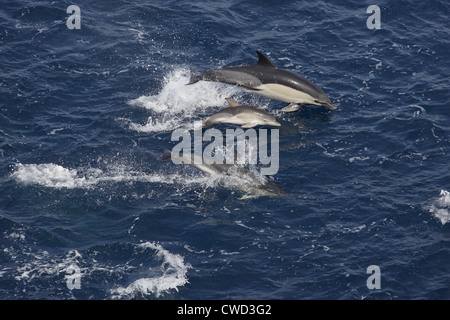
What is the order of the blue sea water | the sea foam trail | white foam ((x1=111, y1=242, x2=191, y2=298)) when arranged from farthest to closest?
the sea foam trail < the blue sea water < white foam ((x1=111, y1=242, x2=191, y2=298))

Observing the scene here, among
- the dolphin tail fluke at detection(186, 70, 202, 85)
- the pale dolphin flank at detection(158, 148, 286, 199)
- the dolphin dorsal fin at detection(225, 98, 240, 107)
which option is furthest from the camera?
the dolphin tail fluke at detection(186, 70, 202, 85)

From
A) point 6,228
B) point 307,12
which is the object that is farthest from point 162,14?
point 6,228

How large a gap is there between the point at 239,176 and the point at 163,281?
283 inches

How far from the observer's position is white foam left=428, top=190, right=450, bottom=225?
29.8 metres

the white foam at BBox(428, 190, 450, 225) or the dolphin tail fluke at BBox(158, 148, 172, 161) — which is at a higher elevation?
the dolphin tail fluke at BBox(158, 148, 172, 161)

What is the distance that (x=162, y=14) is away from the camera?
45.2m

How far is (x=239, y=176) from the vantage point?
31672 millimetres

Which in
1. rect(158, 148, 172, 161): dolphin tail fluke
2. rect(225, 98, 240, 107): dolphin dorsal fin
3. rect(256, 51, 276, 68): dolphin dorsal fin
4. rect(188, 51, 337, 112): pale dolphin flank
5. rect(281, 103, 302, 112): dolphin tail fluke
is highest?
rect(256, 51, 276, 68): dolphin dorsal fin

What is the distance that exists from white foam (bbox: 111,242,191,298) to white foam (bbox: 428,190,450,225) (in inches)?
445

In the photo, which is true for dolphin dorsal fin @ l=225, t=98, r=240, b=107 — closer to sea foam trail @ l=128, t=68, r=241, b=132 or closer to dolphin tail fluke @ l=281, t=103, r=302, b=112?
sea foam trail @ l=128, t=68, r=241, b=132

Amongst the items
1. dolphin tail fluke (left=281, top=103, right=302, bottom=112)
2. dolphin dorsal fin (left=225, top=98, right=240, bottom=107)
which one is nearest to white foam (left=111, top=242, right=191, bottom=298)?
dolphin dorsal fin (left=225, top=98, right=240, bottom=107)

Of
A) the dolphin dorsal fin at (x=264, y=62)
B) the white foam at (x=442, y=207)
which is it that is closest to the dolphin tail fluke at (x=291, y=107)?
the dolphin dorsal fin at (x=264, y=62)

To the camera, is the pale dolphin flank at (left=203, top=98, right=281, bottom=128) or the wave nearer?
the wave
